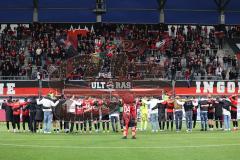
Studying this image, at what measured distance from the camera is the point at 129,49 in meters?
A: 51.1

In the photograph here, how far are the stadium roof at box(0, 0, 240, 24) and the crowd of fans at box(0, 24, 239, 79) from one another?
0.85m

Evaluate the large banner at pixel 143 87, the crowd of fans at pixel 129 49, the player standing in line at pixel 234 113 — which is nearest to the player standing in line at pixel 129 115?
the player standing in line at pixel 234 113

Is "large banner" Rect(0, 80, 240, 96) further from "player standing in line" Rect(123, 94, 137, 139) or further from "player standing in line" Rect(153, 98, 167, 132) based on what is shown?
"player standing in line" Rect(123, 94, 137, 139)

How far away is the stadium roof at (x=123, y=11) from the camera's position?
5462cm

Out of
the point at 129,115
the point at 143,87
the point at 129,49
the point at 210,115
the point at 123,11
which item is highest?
the point at 123,11

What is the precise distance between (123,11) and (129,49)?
20.6ft

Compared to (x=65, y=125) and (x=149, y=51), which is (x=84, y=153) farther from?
(x=149, y=51)

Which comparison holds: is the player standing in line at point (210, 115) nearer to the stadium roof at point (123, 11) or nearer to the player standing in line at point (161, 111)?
the player standing in line at point (161, 111)

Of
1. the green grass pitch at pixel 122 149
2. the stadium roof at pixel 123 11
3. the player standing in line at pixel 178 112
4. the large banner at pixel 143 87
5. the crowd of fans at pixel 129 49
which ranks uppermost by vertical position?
the stadium roof at pixel 123 11

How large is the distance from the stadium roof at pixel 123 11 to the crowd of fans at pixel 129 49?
2.80ft

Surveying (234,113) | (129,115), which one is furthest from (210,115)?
(129,115)

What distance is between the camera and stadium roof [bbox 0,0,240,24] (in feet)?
179

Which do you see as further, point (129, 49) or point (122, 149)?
point (129, 49)

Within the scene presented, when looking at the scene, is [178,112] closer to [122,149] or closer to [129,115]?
[129,115]
